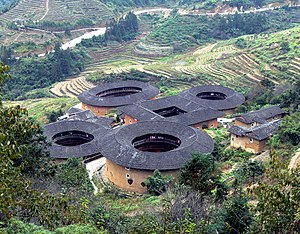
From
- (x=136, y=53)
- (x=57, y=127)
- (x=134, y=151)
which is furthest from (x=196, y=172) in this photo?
(x=136, y=53)

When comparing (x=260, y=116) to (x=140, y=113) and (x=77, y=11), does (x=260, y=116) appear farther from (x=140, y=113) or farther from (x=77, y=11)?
(x=77, y=11)

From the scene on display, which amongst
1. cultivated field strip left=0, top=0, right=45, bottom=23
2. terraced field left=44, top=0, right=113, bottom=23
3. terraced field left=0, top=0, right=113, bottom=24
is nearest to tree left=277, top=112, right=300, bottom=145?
terraced field left=0, top=0, right=113, bottom=24

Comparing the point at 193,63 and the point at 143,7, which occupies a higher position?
the point at 143,7

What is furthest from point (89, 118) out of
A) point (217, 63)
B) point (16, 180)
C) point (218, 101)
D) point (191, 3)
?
point (191, 3)

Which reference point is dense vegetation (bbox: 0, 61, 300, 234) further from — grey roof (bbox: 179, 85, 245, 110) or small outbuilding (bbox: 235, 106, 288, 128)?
grey roof (bbox: 179, 85, 245, 110)

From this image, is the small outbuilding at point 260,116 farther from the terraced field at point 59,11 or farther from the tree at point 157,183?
the terraced field at point 59,11

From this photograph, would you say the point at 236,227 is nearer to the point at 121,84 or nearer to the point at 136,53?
the point at 121,84
